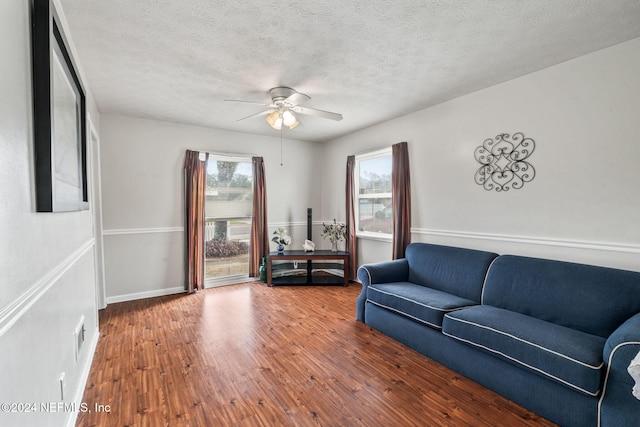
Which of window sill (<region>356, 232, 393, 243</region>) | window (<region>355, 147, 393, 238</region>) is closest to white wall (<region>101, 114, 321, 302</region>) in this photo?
window (<region>355, 147, 393, 238</region>)

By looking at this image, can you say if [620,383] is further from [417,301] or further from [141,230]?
[141,230]

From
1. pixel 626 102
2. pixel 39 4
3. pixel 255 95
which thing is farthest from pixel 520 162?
pixel 39 4

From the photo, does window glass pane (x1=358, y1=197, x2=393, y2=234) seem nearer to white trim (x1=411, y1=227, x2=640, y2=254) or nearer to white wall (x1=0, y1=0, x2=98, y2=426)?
white trim (x1=411, y1=227, x2=640, y2=254)

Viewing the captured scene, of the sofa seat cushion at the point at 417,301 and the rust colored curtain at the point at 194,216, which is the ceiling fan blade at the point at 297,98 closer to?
the rust colored curtain at the point at 194,216

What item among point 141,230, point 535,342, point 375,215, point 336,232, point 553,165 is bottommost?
point 535,342

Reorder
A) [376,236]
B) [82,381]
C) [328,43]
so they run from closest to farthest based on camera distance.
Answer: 1. [82,381]
2. [328,43]
3. [376,236]

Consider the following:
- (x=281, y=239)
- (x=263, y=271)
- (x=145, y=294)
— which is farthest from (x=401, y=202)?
(x=145, y=294)

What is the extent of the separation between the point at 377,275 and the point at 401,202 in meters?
1.19

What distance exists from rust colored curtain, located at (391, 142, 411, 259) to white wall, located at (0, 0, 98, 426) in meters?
3.44

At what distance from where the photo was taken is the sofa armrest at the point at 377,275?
3328mm

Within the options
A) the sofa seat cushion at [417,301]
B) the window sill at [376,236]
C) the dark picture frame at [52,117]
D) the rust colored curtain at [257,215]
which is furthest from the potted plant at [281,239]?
the dark picture frame at [52,117]

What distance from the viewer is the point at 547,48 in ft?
7.75

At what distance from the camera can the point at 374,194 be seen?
477cm

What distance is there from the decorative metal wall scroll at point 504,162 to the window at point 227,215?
11.4 ft
